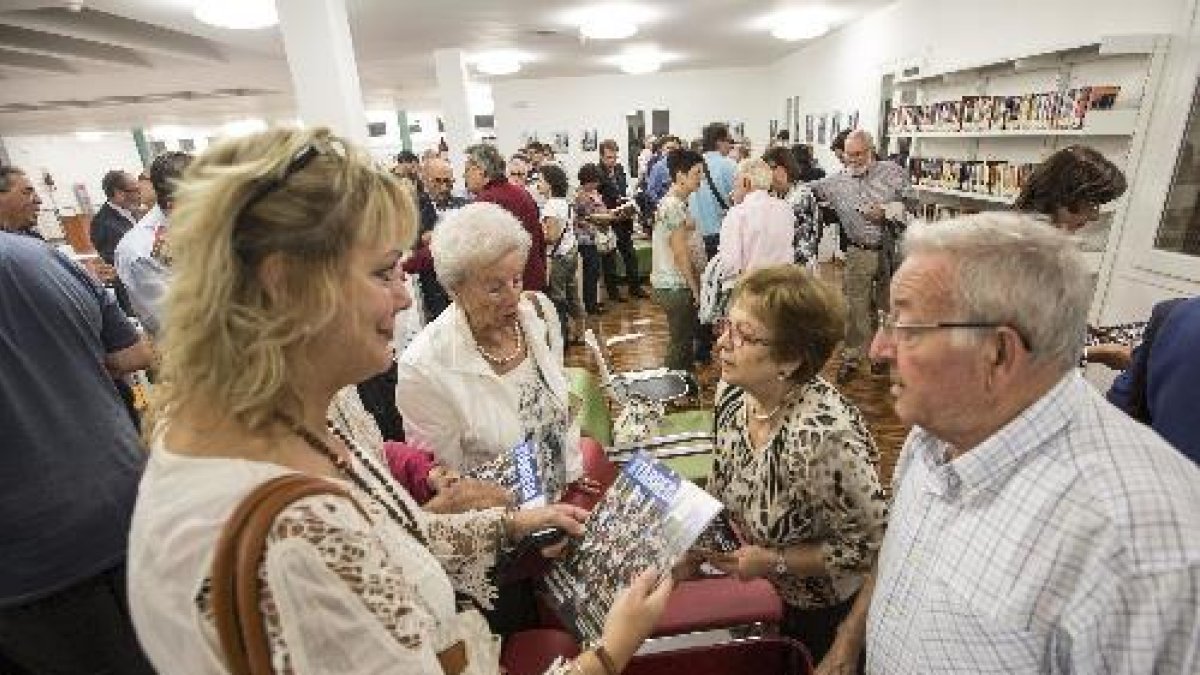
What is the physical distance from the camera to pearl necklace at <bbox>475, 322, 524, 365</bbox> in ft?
6.52

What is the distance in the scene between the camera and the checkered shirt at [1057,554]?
2.76ft

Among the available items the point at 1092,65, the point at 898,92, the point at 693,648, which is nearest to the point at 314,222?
the point at 693,648

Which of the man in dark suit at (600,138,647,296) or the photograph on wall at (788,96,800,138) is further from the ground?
the photograph on wall at (788,96,800,138)

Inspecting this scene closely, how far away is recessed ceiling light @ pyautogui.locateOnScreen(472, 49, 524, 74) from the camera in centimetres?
1055

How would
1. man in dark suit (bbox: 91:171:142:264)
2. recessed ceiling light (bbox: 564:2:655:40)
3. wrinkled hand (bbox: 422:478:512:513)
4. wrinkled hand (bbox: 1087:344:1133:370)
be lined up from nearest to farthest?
wrinkled hand (bbox: 422:478:512:513), wrinkled hand (bbox: 1087:344:1133:370), man in dark suit (bbox: 91:171:142:264), recessed ceiling light (bbox: 564:2:655:40)

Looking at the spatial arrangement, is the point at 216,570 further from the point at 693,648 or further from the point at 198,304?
the point at 693,648

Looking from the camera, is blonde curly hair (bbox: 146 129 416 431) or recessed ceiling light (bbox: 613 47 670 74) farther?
recessed ceiling light (bbox: 613 47 670 74)

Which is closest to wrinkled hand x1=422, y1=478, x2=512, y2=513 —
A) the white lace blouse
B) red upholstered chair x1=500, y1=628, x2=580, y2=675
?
red upholstered chair x1=500, y1=628, x2=580, y2=675

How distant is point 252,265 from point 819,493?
133cm

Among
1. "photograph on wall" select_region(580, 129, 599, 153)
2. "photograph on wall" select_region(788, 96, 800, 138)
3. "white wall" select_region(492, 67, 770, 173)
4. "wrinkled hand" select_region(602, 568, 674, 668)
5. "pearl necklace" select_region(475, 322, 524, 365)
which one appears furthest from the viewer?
"photograph on wall" select_region(580, 129, 599, 153)

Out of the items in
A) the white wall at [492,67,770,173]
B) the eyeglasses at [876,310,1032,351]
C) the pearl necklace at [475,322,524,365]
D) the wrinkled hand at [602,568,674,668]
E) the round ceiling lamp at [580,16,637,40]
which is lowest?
the wrinkled hand at [602,568,674,668]

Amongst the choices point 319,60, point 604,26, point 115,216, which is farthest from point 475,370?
point 604,26

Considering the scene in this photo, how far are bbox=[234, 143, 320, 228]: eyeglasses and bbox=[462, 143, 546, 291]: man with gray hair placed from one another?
358 centimetres

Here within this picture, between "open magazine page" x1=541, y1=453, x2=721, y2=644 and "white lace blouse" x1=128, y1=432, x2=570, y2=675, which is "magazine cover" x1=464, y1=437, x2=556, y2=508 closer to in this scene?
"open magazine page" x1=541, y1=453, x2=721, y2=644
